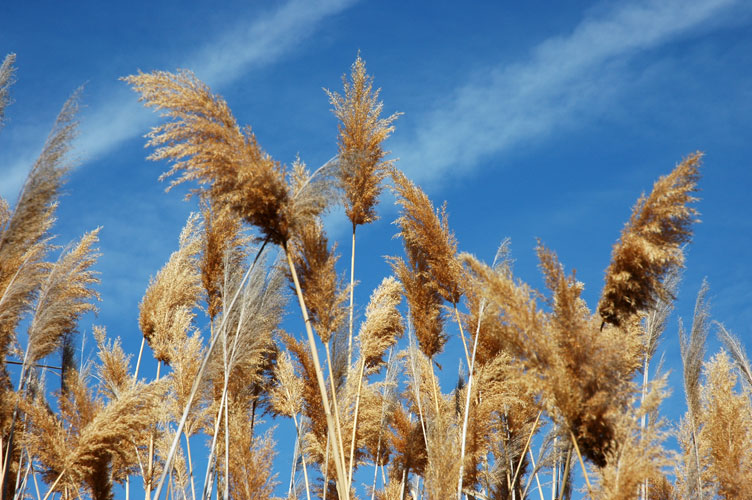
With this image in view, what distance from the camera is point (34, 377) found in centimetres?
644

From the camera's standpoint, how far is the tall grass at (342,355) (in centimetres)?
338

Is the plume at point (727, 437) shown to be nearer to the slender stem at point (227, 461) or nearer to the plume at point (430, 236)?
the plume at point (430, 236)

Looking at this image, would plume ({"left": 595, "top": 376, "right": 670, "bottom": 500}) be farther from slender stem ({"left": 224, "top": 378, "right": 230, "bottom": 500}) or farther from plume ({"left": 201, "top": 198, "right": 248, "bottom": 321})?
plume ({"left": 201, "top": 198, "right": 248, "bottom": 321})

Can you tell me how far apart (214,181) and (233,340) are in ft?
6.14

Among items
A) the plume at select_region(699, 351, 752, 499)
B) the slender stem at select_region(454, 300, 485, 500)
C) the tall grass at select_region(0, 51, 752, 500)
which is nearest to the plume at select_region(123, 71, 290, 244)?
the tall grass at select_region(0, 51, 752, 500)

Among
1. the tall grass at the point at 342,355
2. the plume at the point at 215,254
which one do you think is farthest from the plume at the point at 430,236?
the plume at the point at 215,254

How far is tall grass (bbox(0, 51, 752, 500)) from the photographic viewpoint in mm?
3383

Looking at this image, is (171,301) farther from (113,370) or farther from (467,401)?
(467,401)

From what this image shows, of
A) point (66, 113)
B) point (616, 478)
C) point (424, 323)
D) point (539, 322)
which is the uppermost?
point (66, 113)

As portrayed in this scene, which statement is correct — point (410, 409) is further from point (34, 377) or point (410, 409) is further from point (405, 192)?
point (34, 377)

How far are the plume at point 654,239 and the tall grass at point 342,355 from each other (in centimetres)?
1

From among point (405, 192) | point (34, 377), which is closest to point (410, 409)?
point (405, 192)

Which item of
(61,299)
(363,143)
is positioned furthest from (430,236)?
(61,299)

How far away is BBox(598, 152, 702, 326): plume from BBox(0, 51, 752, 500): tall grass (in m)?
0.01
